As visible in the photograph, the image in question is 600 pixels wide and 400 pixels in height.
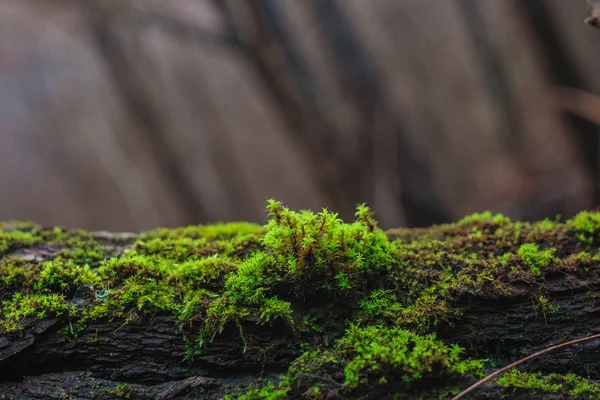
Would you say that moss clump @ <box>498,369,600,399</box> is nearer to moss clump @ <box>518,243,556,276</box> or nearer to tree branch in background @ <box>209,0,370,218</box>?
moss clump @ <box>518,243,556,276</box>

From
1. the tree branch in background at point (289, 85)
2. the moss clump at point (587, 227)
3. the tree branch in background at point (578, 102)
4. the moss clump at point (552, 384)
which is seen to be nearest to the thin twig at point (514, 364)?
the moss clump at point (552, 384)

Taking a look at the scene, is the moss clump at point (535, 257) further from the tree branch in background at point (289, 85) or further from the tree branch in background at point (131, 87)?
the tree branch in background at point (131, 87)

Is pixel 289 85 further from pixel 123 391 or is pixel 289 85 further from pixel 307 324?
pixel 123 391

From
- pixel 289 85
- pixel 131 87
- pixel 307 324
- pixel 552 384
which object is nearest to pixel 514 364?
pixel 552 384

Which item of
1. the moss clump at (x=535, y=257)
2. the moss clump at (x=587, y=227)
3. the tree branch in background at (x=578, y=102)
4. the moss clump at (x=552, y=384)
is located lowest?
the moss clump at (x=552, y=384)

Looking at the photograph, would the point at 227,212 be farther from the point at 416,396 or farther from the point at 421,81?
the point at 416,396

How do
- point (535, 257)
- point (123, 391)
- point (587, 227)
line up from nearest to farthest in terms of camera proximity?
1. point (123, 391)
2. point (535, 257)
3. point (587, 227)
